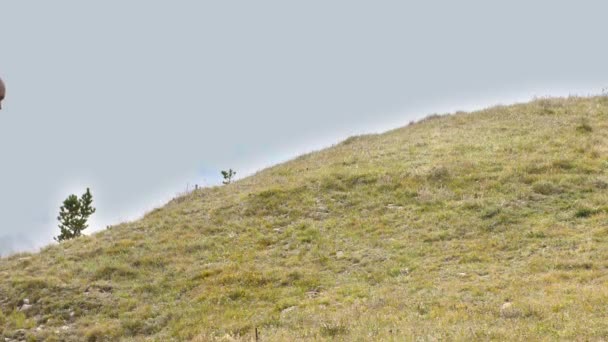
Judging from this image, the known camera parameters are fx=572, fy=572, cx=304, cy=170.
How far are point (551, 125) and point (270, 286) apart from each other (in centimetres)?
1867

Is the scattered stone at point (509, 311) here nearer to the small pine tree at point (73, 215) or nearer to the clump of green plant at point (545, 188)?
the clump of green plant at point (545, 188)

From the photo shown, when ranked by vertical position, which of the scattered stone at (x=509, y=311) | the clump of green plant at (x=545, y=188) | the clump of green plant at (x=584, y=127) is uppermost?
the clump of green plant at (x=584, y=127)

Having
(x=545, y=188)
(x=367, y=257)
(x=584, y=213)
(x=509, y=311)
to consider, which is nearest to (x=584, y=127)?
(x=545, y=188)

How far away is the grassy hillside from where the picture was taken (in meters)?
11.7

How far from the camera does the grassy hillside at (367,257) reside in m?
11.7

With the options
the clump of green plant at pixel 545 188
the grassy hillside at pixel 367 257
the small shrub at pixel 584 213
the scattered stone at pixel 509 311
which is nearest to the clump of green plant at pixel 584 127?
the grassy hillside at pixel 367 257

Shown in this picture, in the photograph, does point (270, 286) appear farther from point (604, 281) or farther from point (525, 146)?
point (525, 146)

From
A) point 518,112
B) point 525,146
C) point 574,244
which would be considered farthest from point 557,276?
point 518,112

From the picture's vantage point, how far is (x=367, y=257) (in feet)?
54.4

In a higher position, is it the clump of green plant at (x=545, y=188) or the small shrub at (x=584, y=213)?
the clump of green plant at (x=545, y=188)

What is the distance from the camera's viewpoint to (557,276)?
506 inches

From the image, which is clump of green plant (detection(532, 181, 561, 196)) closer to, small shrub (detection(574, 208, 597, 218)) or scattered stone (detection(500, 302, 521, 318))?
small shrub (detection(574, 208, 597, 218))

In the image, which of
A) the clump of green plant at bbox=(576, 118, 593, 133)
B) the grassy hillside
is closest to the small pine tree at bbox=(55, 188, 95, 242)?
the grassy hillside

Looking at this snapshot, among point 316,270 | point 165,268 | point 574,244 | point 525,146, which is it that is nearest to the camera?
point 574,244
